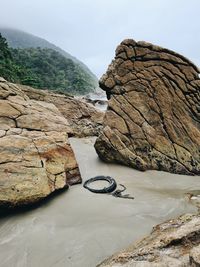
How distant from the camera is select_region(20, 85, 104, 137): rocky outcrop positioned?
32.8ft

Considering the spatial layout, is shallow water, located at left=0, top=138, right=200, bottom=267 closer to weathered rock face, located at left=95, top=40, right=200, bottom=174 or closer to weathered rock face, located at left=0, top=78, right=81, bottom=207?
weathered rock face, located at left=0, top=78, right=81, bottom=207

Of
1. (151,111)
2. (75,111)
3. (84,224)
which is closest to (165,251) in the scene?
(84,224)

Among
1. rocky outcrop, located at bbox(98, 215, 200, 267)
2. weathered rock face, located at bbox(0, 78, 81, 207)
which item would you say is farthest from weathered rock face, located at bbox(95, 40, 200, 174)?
rocky outcrop, located at bbox(98, 215, 200, 267)

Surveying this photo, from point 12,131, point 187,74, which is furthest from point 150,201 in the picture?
point 187,74

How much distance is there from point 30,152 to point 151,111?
9.18ft

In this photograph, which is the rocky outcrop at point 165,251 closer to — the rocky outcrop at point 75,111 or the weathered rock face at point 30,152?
the weathered rock face at point 30,152

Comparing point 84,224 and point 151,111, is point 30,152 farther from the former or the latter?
point 151,111

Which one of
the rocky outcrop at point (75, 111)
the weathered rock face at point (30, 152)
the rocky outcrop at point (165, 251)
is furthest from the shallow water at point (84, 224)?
the rocky outcrop at point (75, 111)

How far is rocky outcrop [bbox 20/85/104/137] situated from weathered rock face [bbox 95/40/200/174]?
3138 millimetres

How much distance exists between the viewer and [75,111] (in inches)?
421

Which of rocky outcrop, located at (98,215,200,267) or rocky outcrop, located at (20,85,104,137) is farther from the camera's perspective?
rocky outcrop, located at (20,85,104,137)

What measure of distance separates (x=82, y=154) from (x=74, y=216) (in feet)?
9.61

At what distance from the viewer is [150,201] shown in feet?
14.6

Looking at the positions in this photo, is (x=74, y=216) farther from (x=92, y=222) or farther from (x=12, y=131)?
(x=12, y=131)
